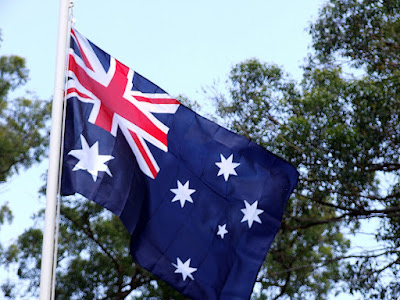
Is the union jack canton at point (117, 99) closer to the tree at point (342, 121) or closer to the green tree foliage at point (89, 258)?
the tree at point (342, 121)

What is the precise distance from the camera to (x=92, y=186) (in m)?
4.97

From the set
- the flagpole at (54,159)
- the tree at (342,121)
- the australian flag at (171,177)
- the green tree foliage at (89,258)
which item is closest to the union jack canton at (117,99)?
the australian flag at (171,177)

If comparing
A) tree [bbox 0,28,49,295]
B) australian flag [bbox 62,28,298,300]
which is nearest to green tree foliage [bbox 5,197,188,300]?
tree [bbox 0,28,49,295]

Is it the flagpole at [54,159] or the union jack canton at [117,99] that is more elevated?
the union jack canton at [117,99]

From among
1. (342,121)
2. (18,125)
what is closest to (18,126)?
(18,125)

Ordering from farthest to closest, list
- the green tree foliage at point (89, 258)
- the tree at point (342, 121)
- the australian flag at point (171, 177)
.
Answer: the green tree foliage at point (89, 258)
the tree at point (342, 121)
the australian flag at point (171, 177)

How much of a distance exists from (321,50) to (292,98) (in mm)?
1161

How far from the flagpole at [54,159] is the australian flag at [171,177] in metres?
0.20

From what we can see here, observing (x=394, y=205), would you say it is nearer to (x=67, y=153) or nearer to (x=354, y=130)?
(x=354, y=130)

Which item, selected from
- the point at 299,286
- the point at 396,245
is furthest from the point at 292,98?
the point at 299,286

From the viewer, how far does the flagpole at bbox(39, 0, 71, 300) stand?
4316 mm

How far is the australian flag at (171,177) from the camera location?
5.12 m

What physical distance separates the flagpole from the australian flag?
0.66ft

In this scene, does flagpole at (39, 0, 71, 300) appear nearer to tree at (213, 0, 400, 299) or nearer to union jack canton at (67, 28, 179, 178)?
union jack canton at (67, 28, 179, 178)
